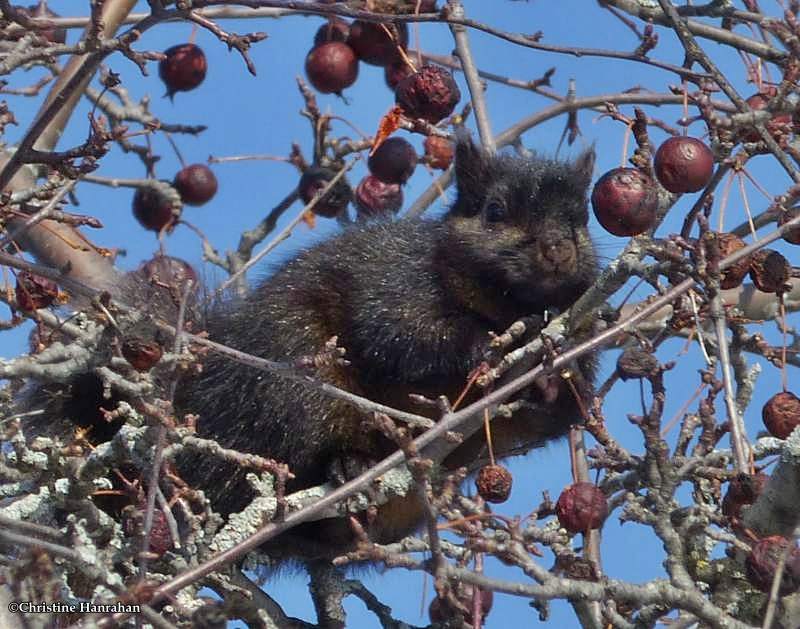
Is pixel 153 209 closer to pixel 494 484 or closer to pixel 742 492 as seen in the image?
pixel 494 484

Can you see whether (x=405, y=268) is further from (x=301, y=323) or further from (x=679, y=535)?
(x=679, y=535)

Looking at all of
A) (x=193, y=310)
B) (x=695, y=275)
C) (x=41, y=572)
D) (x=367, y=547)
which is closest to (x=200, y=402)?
(x=193, y=310)

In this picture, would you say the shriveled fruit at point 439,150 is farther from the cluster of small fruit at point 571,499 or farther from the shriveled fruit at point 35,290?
the cluster of small fruit at point 571,499

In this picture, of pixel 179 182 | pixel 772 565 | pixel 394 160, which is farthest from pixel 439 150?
pixel 772 565

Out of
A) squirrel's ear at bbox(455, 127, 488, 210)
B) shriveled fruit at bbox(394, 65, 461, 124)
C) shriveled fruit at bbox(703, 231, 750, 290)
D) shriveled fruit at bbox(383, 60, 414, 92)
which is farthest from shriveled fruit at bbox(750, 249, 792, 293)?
shriveled fruit at bbox(383, 60, 414, 92)

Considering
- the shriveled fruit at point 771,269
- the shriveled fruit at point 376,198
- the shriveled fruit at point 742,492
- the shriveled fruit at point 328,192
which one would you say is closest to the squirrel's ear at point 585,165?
the shriveled fruit at point 376,198

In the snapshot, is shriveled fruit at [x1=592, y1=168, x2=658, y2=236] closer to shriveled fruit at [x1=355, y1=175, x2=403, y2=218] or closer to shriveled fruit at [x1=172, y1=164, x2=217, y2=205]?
shriveled fruit at [x1=355, y1=175, x2=403, y2=218]
